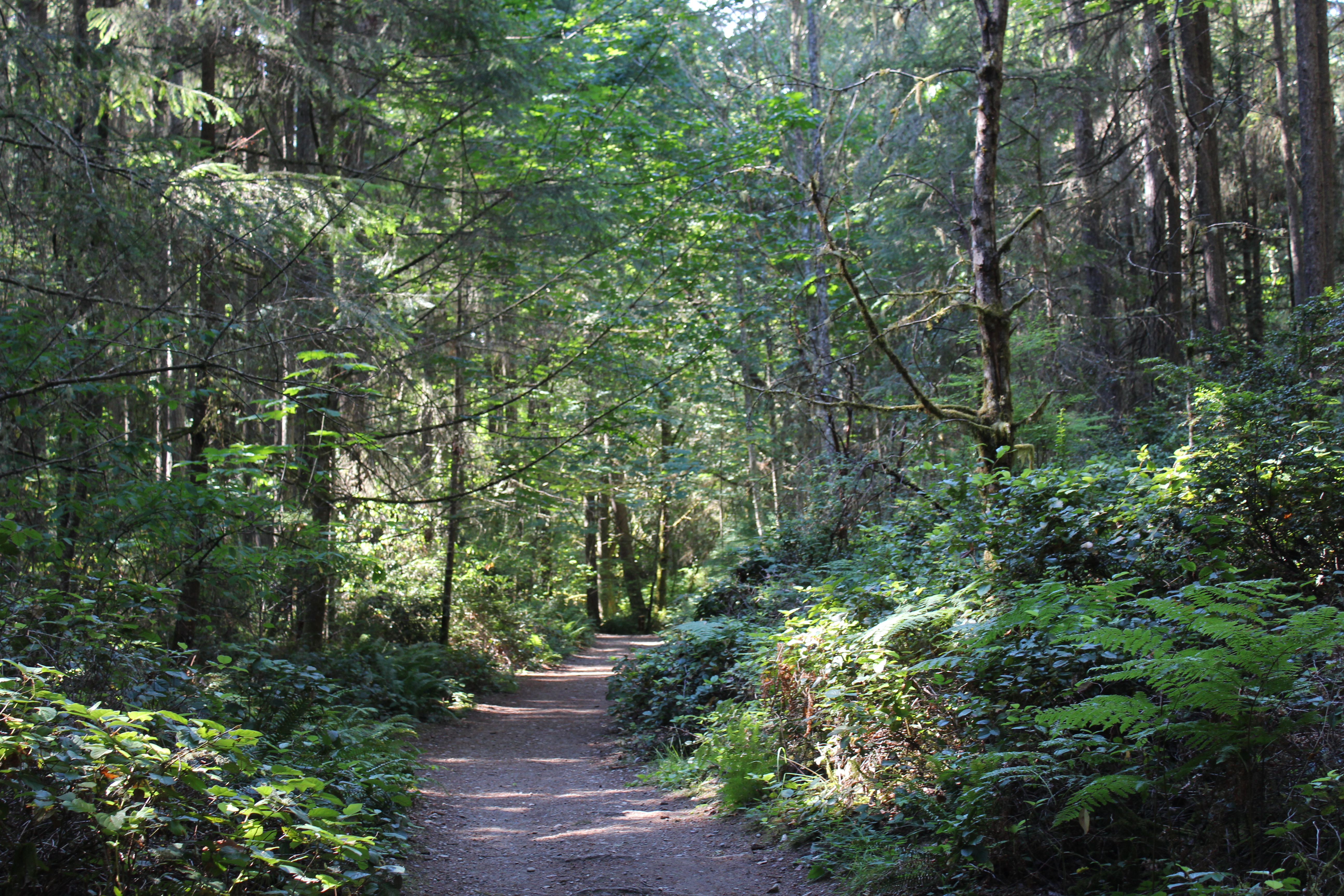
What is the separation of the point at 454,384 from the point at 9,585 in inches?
294

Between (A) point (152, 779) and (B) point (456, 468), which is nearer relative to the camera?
(A) point (152, 779)

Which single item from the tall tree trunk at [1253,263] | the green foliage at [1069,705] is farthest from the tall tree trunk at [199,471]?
the tall tree trunk at [1253,263]

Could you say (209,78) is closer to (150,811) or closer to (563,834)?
(563,834)

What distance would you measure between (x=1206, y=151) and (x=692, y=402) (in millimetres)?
11089

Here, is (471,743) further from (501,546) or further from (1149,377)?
(1149,377)

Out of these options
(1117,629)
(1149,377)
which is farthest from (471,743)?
(1149,377)

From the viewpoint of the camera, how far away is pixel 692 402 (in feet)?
64.7

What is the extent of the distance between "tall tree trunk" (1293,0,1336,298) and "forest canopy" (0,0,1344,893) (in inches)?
2.4

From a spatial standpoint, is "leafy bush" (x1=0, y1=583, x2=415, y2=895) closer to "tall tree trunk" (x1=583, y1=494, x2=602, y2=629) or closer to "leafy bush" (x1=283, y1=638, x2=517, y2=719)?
"leafy bush" (x1=283, y1=638, x2=517, y2=719)

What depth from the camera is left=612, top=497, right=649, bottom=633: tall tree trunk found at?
28.2 meters

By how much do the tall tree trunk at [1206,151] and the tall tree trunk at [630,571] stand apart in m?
19.1

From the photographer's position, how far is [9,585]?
17.3ft

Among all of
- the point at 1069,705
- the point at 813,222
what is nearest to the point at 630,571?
the point at 813,222

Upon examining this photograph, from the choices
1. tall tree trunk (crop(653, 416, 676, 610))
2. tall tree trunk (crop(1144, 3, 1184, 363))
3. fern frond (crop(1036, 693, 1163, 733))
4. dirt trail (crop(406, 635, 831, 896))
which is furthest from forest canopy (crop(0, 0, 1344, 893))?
tall tree trunk (crop(653, 416, 676, 610))
